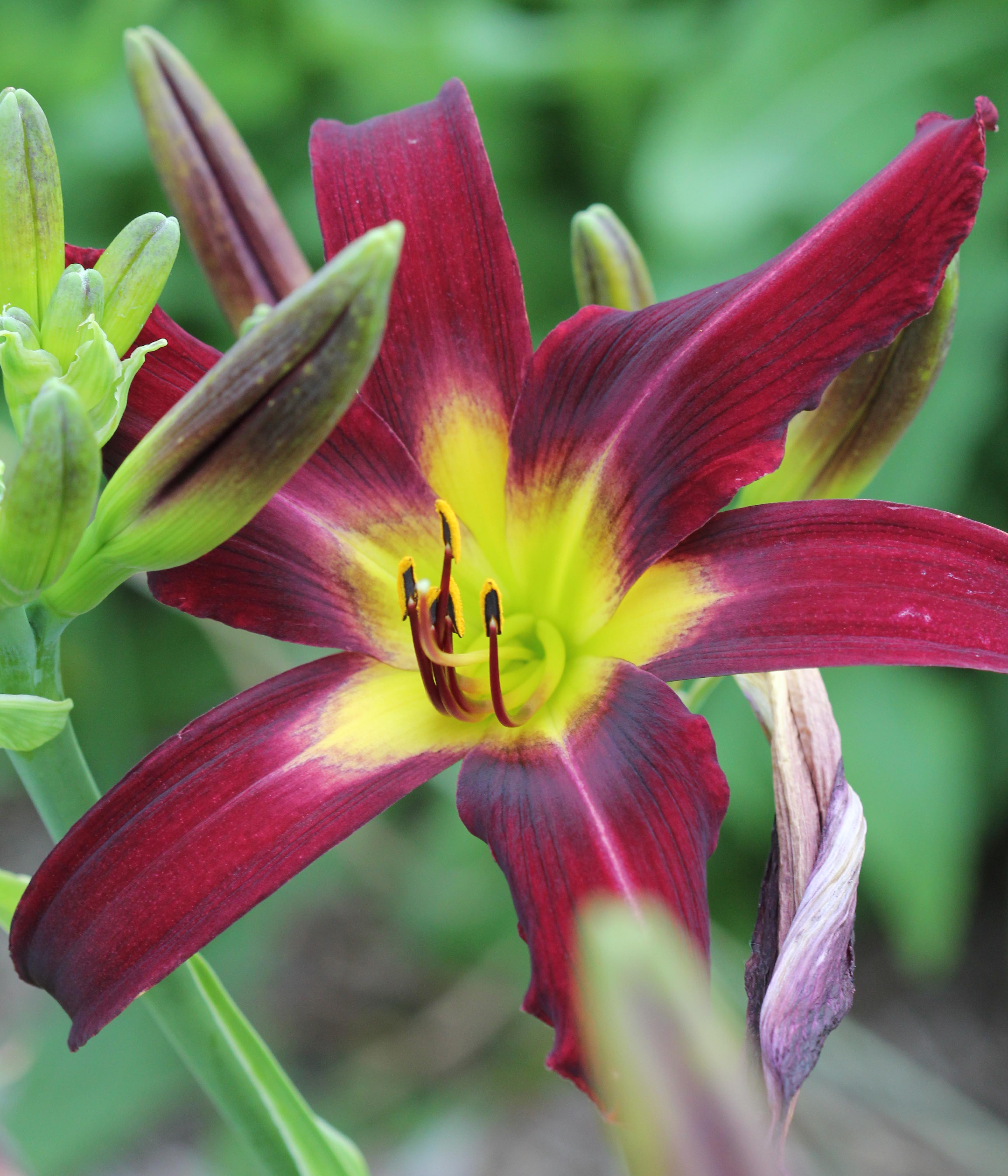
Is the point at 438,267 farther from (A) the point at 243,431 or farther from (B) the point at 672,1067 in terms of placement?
(B) the point at 672,1067

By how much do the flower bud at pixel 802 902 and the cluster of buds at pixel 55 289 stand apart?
37cm

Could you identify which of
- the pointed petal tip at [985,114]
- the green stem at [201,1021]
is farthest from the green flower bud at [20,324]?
the pointed petal tip at [985,114]

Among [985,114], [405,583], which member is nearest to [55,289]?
[405,583]

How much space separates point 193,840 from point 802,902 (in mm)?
285

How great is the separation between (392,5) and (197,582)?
1.64 m

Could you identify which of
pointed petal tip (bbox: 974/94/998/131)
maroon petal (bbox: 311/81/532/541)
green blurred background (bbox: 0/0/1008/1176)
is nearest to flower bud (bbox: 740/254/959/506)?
pointed petal tip (bbox: 974/94/998/131)

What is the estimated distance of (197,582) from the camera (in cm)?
63

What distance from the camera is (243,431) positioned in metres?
0.45

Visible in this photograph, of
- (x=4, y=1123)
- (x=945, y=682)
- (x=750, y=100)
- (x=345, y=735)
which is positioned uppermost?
(x=750, y=100)

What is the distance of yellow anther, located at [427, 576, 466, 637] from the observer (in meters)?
0.65

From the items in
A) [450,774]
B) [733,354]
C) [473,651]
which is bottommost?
[450,774]

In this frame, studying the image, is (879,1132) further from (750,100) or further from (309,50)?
(309,50)

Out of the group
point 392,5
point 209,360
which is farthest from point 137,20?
point 209,360

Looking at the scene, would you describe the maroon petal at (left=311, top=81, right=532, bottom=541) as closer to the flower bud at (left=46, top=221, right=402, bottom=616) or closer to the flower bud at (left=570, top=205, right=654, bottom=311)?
the flower bud at (left=570, top=205, right=654, bottom=311)
